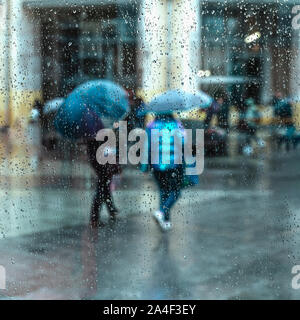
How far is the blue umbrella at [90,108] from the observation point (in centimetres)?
332

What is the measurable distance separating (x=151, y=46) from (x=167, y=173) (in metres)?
0.66

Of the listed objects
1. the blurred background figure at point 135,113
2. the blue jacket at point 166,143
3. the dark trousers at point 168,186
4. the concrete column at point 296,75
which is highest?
the concrete column at point 296,75

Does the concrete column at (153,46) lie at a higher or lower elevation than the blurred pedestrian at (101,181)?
higher

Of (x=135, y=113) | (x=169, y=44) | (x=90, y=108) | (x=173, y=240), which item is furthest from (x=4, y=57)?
(x=173, y=240)

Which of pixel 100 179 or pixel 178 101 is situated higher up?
pixel 178 101

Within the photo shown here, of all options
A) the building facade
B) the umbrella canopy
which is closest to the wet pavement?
the umbrella canopy

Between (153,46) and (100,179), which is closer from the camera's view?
Result: (153,46)

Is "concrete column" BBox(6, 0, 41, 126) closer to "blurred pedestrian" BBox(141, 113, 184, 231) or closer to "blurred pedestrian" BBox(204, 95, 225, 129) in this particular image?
"blurred pedestrian" BBox(141, 113, 184, 231)

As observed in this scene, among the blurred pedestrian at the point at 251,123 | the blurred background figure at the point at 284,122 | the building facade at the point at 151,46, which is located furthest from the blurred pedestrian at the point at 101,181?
the blurred background figure at the point at 284,122

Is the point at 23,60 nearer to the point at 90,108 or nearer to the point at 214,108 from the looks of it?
the point at 90,108

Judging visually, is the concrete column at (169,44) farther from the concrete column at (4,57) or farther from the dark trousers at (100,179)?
the concrete column at (4,57)

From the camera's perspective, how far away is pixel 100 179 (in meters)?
3.37

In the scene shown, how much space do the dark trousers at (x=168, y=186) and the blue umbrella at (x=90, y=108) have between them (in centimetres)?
38
